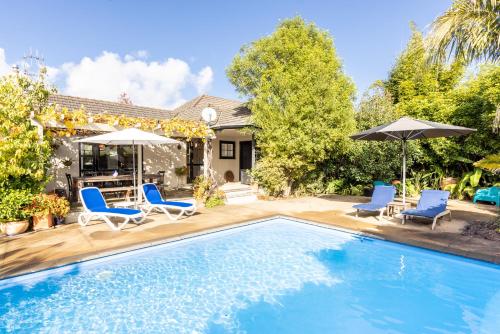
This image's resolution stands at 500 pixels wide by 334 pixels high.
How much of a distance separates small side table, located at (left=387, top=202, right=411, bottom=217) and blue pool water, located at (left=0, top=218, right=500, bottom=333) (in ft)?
8.89

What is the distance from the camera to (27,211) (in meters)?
7.71

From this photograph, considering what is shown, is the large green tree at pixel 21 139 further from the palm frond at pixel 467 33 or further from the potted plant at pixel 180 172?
the palm frond at pixel 467 33

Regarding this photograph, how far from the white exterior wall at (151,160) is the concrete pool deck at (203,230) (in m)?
5.13

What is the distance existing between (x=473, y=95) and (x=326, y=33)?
8809mm

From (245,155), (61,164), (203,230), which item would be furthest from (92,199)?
(245,155)

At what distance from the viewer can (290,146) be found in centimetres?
1277

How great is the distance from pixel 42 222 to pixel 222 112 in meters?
12.1

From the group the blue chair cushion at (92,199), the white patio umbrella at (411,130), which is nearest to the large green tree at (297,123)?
the white patio umbrella at (411,130)

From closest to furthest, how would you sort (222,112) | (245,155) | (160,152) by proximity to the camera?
(160,152), (222,112), (245,155)

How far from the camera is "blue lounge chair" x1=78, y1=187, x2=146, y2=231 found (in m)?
7.90

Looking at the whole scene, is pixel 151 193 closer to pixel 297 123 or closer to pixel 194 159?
pixel 297 123

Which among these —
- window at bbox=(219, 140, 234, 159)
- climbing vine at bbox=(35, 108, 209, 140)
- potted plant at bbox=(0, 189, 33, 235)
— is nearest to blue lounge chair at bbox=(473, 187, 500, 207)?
climbing vine at bbox=(35, 108, 209, 140)

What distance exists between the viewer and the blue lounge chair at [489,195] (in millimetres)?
11289

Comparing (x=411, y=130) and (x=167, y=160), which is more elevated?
(x=411, y=130)
